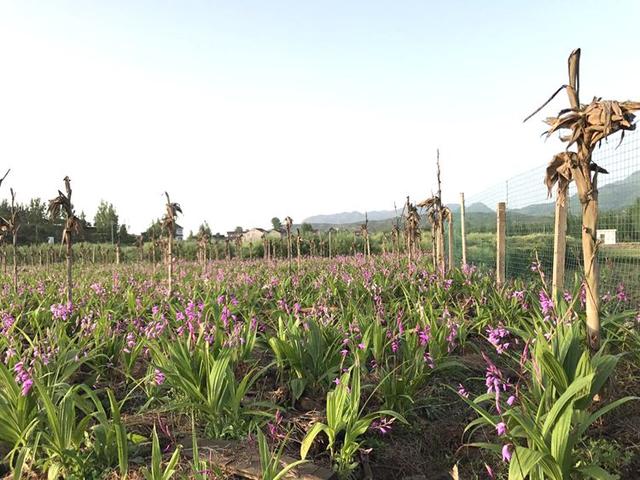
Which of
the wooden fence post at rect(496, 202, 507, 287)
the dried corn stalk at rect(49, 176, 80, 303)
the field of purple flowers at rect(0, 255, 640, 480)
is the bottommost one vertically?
the field of purple flowers at rect(0, 255, 640, 480)

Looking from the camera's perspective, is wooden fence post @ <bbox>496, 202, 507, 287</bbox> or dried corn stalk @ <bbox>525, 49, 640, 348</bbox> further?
wooden fence post @ <bbox>496, 202, 507, 287</bbox>

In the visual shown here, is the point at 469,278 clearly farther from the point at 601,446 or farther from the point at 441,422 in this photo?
the point at 601,446

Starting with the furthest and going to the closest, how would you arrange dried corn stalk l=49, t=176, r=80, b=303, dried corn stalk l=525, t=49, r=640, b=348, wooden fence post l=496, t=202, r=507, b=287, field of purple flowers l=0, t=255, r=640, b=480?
1. wooden fence post l=496, t=202, r=507, b=287
2. dried corn stalk l=49, t=176, r=80, b=303
3. dried corn stalk l=525, t=49, r=640, b=348
4. field of purple flowers l=0, t=255, r=640, b=480

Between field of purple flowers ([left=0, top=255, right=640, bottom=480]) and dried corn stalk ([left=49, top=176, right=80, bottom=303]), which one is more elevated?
dried corn stalk ([left=49, top=176, right=80, bottom=303])

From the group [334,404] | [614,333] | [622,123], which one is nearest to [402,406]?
[334,404]

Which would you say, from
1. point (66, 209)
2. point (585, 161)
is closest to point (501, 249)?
point (585, 161)

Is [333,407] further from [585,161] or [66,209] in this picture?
[66,209]

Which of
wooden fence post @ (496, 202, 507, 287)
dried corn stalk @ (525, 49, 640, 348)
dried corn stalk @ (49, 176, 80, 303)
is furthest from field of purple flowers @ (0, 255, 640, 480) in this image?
wooden fence post @ (496, 202, 507, 287)

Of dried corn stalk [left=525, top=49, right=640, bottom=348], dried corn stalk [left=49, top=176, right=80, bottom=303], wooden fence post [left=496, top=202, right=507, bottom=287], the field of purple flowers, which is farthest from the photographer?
wooden fence post [left=496, top=202, right=507, bottom=287]

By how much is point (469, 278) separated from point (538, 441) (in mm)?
4982

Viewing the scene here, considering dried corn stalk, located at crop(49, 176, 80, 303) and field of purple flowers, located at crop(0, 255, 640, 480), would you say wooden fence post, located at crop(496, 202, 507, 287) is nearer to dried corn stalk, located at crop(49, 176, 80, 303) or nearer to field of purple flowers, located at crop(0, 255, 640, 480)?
field of purple flowers, located at crop(0, 255, 640, 480)

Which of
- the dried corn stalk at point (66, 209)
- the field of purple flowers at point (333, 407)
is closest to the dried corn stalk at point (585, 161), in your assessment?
the field of purple flowers at point (333, 407)

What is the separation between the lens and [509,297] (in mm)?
5539

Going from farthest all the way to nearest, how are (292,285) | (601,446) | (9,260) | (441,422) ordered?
(9,260) → (292,285) → (441,422) → (601,446)
